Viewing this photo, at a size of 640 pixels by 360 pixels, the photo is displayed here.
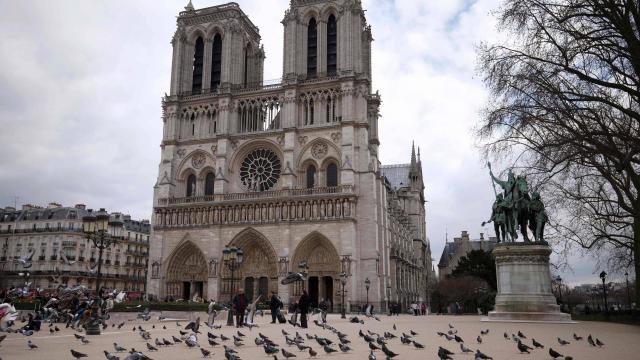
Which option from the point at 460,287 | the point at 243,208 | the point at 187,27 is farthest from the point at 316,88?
the point at 460,287

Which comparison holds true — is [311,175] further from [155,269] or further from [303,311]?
[303,311]

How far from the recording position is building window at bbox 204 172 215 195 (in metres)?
48.1

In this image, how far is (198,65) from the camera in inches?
2039

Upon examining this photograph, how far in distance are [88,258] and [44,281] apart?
5.02m

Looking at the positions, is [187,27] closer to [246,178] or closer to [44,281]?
[246,178]

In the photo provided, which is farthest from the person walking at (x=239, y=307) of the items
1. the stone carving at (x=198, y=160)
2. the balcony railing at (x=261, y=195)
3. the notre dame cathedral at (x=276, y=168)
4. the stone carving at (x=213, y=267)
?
the stone carving at (x=198, y=160)

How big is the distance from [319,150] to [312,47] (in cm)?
979

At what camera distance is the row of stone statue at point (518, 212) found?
22062 millimetres

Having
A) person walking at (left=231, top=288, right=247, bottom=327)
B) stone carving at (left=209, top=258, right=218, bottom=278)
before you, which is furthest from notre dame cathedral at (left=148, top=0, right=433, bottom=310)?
person walking at (left=231, top=288, right=247, bottom=327)

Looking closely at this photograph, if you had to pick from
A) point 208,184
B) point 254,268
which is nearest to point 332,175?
point 254,268

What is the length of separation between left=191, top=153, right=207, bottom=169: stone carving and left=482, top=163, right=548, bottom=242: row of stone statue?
3057 centimetres

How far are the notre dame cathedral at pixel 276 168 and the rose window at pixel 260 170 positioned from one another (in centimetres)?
11

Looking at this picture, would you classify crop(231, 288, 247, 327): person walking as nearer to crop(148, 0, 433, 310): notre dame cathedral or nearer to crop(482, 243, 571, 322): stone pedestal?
crop(482, 243, 571, 322): stone pedestal

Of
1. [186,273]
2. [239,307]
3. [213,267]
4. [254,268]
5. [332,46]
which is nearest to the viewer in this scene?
[239,307]
